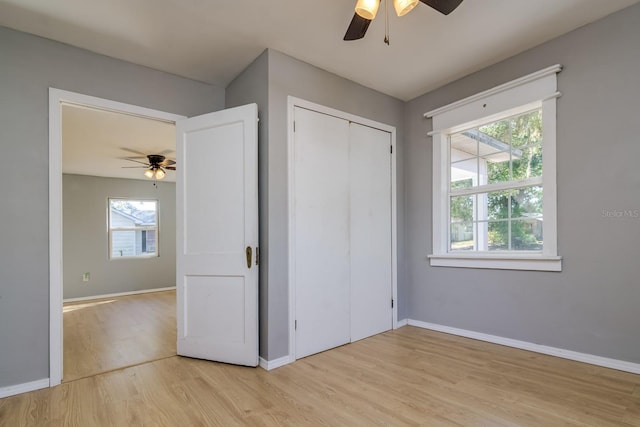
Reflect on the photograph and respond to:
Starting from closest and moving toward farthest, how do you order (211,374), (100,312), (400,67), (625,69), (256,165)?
(625,69), (211,374), (256,165), (400,67), (100,312)

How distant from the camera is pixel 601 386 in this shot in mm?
2107

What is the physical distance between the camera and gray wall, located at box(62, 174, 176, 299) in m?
6.32

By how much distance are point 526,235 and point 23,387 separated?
4123 millimetres

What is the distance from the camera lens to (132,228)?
7016 millimetres

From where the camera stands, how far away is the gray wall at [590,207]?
2287mm

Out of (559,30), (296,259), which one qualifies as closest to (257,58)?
(296,259)

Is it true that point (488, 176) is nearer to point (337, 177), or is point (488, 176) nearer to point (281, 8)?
point (337, 177)

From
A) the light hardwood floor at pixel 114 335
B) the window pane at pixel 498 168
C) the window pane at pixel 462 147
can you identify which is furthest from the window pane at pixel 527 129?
the light hardwood floor at pixel 114 335

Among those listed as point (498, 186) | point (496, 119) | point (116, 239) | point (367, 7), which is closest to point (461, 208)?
point (498, 186)

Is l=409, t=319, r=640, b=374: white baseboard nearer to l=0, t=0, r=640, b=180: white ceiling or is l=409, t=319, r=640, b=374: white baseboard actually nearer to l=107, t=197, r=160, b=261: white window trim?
l=0, t=0, r=640, b=180: white ceiling

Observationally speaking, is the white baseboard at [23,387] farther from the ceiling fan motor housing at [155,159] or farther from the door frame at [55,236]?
the ceiling fan motor housing at [155,159]

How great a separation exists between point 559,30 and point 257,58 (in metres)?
2.47

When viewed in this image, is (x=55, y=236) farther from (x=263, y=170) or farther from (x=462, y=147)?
(x=462, y=147)

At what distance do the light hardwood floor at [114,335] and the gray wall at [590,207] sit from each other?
10.5 feet
